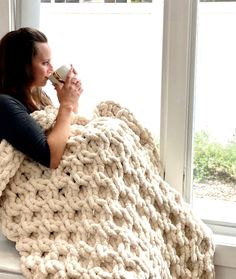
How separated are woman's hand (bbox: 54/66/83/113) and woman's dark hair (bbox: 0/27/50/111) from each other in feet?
0.37

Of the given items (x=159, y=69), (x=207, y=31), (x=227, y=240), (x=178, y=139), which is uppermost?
(x=207, y=31)

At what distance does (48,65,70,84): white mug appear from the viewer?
5.12ft

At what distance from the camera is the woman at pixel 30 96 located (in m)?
1.44

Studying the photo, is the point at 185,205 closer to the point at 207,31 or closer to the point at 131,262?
the point at 131,262

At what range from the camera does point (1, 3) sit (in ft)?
5.89

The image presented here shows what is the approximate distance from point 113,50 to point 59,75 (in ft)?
Result: 0.93

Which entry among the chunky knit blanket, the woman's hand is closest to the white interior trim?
the chunky knit blanket

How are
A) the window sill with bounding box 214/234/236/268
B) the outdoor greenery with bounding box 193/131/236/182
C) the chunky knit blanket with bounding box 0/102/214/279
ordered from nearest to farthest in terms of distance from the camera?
the chunky knit blanket with bounding box 0/102/214/279, the window sill with bounding box 214/234/236/268, the outdoor greenery with bounding box 193/131/236/182

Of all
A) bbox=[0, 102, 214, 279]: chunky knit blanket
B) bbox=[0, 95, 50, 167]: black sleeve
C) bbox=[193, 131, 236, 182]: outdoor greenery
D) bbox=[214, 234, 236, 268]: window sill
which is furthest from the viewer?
bbox=[193, 131, 236, 182]: outdoor greenery

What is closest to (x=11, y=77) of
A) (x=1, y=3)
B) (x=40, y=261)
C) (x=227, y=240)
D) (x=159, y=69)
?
(x=1, y=3)

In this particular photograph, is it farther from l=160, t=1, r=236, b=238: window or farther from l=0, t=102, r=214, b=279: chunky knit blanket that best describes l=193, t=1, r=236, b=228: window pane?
l=0, t=102, r=214, b=279: chunky knit blanket

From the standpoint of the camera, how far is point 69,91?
1.56 metres

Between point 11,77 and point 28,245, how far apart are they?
55 centimetres

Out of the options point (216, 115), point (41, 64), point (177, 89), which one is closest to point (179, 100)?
point (177, 89)
